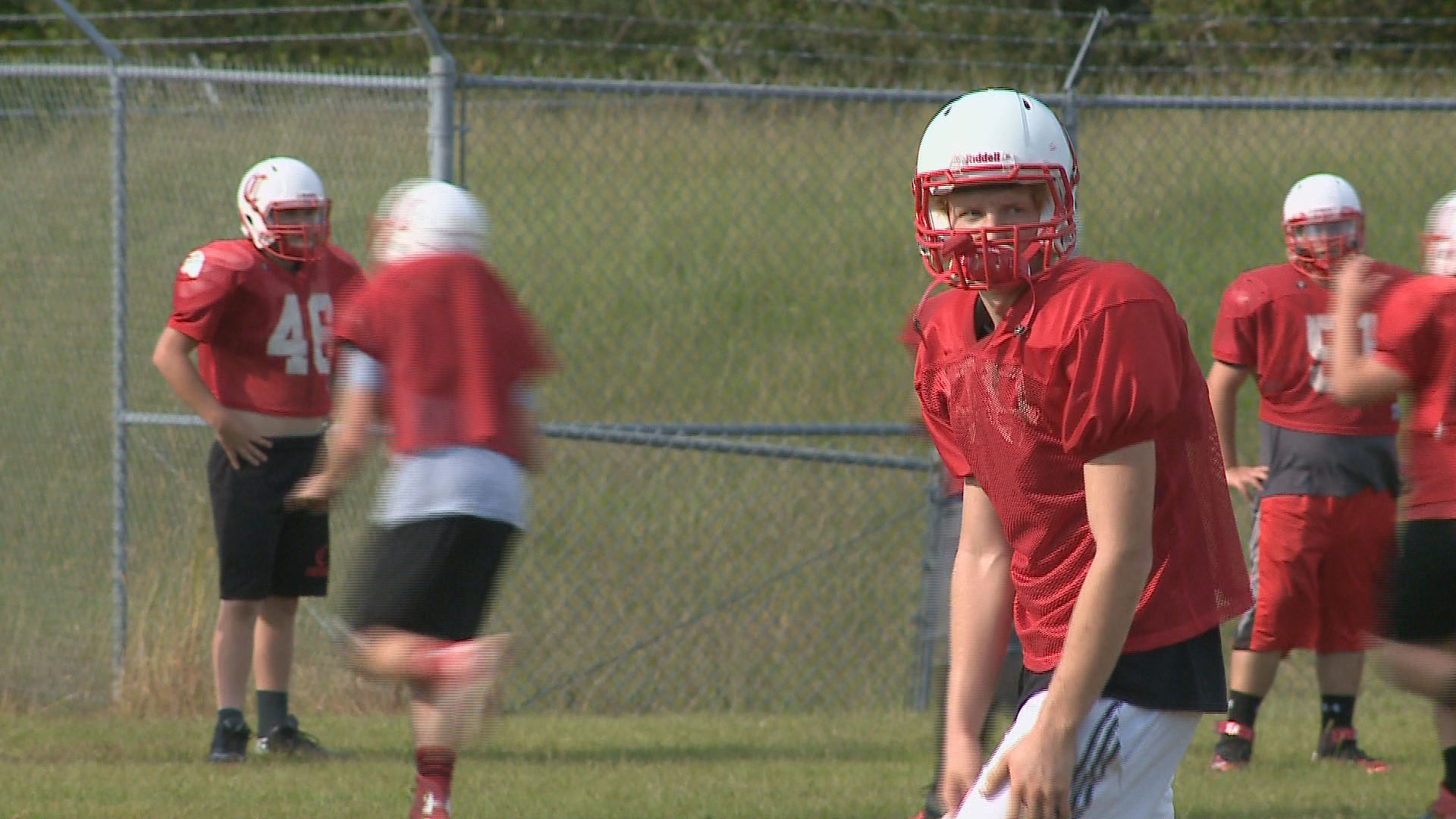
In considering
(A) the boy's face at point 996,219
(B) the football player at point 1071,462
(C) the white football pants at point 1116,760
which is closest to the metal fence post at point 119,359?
(B) the football player at point 1071,462

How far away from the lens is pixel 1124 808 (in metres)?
2.75

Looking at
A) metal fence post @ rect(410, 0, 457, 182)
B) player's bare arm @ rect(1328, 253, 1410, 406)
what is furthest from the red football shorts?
metal fence post @ rect(410, 0, 457, 182)

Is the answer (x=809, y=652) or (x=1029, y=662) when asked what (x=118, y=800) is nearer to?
(x=1029, y=662)

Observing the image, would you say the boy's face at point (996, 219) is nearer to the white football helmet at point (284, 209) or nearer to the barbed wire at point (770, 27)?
the white football helmet at point (284, 209)

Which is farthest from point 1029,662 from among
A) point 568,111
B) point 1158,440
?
point 568,111

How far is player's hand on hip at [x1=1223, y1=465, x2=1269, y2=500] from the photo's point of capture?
6770mm

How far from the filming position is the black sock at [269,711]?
6.71 metres

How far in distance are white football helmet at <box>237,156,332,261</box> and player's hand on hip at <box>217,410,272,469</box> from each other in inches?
26.9

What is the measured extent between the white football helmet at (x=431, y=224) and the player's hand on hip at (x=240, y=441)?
1783 millimetres

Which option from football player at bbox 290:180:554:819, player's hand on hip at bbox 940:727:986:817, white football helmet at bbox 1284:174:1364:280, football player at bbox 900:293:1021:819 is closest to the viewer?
player's hand on hip at bbox 940:727:986:817

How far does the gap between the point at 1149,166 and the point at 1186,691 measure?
42.6ft

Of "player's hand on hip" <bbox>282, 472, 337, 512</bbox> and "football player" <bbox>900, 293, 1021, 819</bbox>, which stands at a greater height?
"player's hand on hip" <bbox>282, 472, 337, 512</bbox>

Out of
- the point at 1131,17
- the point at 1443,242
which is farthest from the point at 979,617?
the point at 1131,17

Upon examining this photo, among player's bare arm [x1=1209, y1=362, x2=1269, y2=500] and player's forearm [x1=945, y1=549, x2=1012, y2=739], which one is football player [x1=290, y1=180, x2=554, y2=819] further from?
player's bare arm [x1=1209, y1=362, x2=1269, y2=500]
